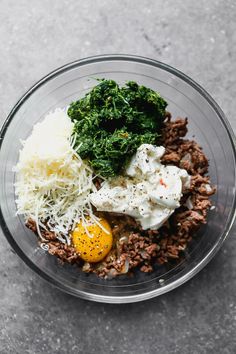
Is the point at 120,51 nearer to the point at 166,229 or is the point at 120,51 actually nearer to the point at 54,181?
the point at 54,181

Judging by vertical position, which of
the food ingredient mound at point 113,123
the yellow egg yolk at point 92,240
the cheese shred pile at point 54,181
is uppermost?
the food ingredient mound at point 113,123

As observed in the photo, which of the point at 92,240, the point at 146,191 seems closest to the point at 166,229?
the point at 146,191

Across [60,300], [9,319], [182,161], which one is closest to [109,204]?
[182,161]

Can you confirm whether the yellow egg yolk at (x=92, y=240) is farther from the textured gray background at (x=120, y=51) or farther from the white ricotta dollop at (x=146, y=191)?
the textured gray background at (x=120, y=51)

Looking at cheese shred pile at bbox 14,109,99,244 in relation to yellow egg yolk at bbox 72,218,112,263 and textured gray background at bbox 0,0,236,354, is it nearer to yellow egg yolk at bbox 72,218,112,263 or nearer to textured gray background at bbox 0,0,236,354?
yellow egg yolk at bbox 72,218,112,263

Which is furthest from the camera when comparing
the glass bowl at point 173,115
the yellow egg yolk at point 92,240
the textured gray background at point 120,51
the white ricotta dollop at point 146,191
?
the textured gray background at point 120,51

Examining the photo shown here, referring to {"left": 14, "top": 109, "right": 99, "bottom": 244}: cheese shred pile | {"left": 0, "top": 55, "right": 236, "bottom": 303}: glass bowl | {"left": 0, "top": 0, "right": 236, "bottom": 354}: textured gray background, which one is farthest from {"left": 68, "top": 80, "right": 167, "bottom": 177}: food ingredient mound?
{"left": 0, "top": 0, "right": 236, "bottom": 354}: textured gray background

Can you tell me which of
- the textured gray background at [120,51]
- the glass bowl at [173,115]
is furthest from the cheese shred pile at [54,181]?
the textured gray background at [120,51]
